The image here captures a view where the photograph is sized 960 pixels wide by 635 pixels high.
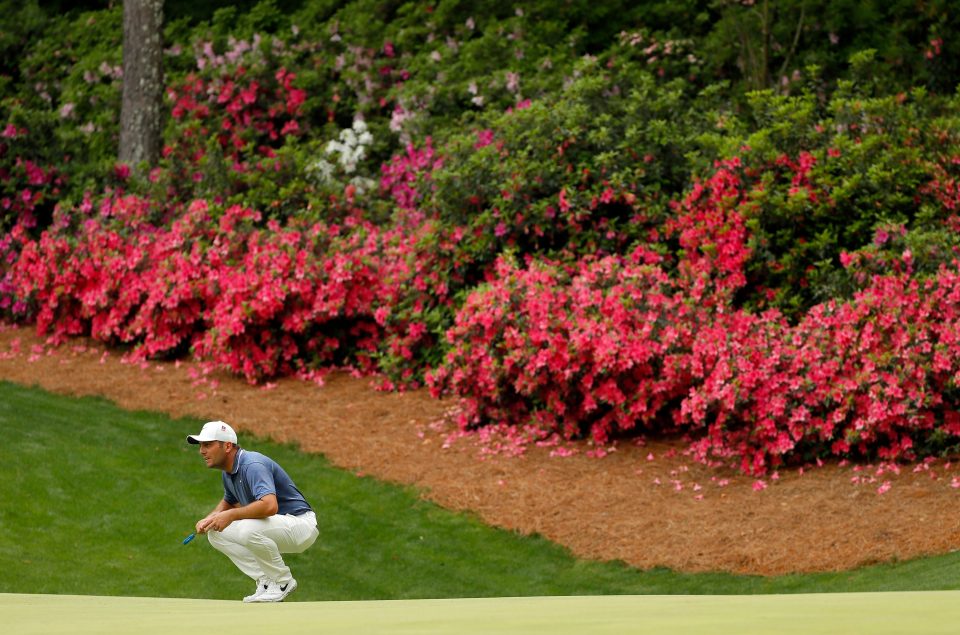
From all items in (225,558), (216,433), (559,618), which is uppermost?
(559,618)

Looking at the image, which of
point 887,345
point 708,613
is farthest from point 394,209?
point 708,613

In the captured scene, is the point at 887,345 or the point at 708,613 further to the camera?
the point at 887,345

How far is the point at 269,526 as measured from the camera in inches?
265

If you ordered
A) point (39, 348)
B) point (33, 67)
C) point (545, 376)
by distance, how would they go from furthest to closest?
1. point (33, 67)
2. point (39, 348)
3. point (545, 376)

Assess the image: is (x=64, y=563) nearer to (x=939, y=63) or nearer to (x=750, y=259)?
(x=750, y=259)

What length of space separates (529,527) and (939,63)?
8051 millimetres

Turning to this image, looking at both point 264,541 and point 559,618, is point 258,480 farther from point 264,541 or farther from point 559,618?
point 559,618

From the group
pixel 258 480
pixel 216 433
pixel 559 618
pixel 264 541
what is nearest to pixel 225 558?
pixel 264 541

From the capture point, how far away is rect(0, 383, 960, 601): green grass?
7.53 metres

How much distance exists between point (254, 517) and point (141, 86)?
10.0 metres

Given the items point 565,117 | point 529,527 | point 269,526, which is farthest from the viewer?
point 565,117

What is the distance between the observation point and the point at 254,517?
21.8 feet

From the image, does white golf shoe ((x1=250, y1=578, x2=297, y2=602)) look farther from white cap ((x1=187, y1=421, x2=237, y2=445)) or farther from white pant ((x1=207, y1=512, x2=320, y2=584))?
white cap ((x1=187, y1=421, x2=237, y2=445))

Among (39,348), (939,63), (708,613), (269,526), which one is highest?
(939,63)
